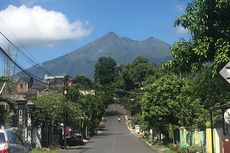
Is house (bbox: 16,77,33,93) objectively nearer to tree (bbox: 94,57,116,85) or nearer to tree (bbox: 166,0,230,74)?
tree (bbox: 94,57,116,85)

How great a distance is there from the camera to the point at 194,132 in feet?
117

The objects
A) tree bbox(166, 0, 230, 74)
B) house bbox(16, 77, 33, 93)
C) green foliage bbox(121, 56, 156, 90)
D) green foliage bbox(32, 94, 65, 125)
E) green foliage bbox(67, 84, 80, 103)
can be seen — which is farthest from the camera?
green foliage bbox(121, 56, 156, 90)

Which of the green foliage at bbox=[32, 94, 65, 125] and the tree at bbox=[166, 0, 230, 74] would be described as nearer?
the tree at bbox=[166, 0, 230, 74]

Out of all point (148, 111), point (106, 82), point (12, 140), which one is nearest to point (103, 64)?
point (106, 82)

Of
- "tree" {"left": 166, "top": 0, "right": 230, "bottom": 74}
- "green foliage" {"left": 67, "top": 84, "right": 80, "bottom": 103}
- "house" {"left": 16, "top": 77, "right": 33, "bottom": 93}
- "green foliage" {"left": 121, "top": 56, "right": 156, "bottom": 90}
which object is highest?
"green foliage" {"left": 121, "top": 56, "right": 156, "bottom": 90}

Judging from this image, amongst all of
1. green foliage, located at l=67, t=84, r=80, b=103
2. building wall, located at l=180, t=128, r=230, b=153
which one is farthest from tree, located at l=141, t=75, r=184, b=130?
green foliage, located at l=67, t=84, r=80, b=103

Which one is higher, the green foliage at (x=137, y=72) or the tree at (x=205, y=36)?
the green foliage at (x=137, y=72)

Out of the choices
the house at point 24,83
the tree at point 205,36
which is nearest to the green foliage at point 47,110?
the tree at point 205,36

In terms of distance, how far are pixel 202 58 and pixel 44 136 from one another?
34.3 metres

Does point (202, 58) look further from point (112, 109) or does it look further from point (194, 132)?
point (112, 109)

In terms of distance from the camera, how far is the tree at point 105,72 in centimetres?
16250

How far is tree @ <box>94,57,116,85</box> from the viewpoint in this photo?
162 m

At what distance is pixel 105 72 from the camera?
164m

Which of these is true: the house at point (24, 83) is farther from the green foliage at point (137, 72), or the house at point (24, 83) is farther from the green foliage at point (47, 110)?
the green foliage at point (47, 110)
